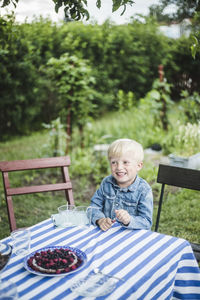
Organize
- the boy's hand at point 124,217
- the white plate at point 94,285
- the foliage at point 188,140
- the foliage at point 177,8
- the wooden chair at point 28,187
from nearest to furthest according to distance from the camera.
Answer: the white plate at point 94,285
the boy's hand at point 124,217
the wooden chair at point 28,187
the foliage at point 188,140
the foliage at point 177,8

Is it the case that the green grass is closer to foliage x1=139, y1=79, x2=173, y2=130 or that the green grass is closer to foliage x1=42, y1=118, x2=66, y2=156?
foliage x1=42, y1=118, x2=66, y2=156

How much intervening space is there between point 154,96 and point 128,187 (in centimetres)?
447

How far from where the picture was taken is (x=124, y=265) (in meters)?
1.47

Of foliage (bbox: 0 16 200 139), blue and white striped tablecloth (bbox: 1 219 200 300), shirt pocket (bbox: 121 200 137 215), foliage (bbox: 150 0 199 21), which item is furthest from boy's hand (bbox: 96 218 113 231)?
foliage (bbox: 150 0 199 21)

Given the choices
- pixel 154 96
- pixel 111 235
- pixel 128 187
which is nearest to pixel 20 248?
pixel 111 235

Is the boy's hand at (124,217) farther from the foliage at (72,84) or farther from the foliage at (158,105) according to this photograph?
the foliage at (158,105)

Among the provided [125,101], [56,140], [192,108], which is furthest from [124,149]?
[125,101]

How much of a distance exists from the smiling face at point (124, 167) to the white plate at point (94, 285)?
85cm

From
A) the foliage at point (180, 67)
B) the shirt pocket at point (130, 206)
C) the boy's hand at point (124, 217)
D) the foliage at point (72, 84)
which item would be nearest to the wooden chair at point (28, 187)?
the shirt pocket at point (130, 206)

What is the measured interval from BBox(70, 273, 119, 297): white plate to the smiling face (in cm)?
85

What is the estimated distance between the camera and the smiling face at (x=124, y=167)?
2.12 meters

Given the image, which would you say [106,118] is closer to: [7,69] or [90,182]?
[7,69]

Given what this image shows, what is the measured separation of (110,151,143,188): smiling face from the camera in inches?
83.4

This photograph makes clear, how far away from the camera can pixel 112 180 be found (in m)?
2.27
